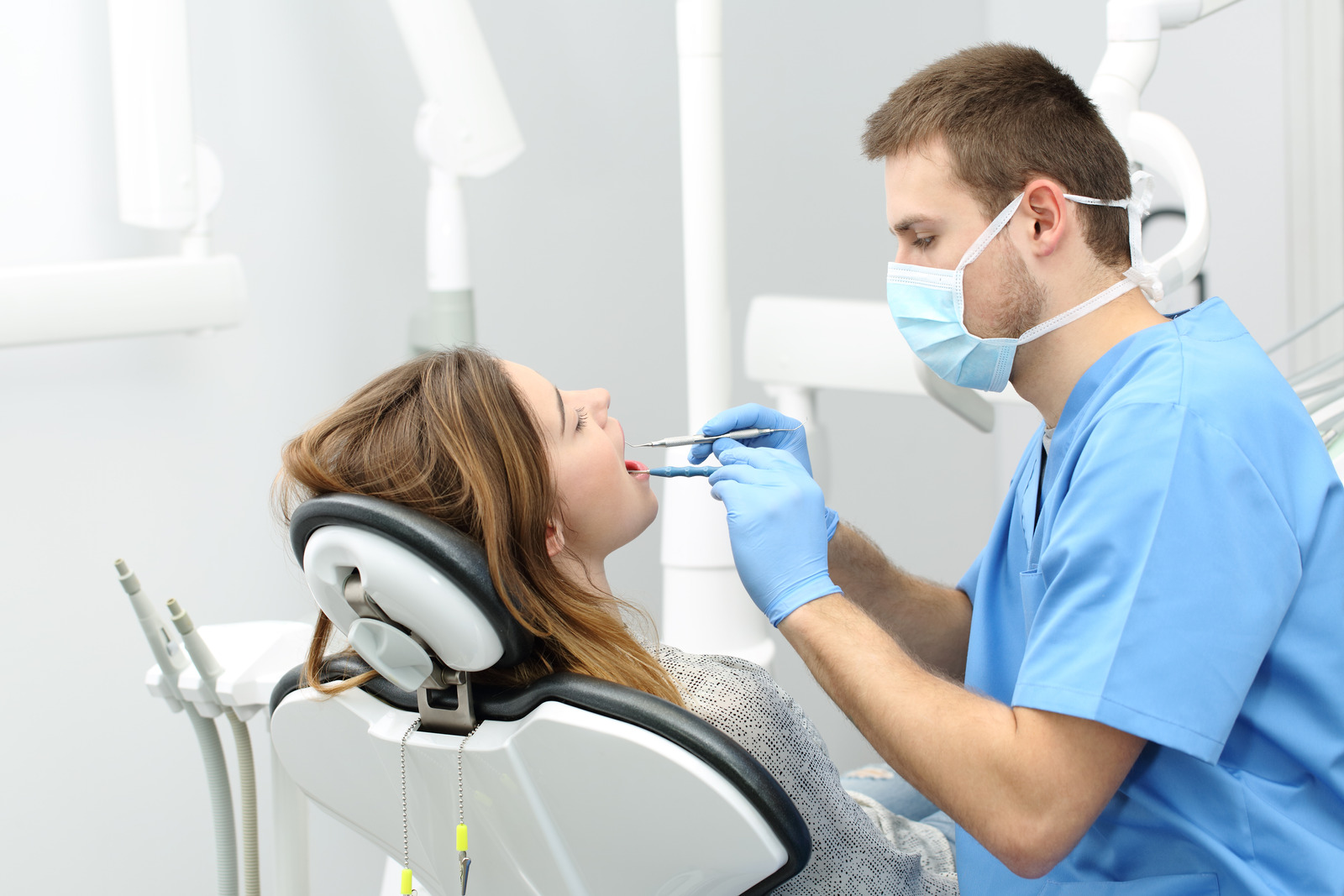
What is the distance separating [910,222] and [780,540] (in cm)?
35

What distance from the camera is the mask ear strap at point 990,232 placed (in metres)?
1.09

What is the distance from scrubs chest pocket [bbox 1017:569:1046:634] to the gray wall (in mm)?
589

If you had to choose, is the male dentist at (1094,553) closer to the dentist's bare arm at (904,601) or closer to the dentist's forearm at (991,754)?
the dentist's forearm at (991,754)

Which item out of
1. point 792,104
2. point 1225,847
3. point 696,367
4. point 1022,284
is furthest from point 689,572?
point 792,104

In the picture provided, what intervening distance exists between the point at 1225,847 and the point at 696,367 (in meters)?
0.88

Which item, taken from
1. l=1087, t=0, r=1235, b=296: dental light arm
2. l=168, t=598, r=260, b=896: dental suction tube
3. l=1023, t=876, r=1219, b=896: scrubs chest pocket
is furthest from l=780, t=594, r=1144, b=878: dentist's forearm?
l=1087, t=0, r=1235, b=296: dental light arm

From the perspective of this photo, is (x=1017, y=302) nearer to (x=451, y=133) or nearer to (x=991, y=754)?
(x=991, y=754)

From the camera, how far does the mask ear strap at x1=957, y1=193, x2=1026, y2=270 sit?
1.09 metres

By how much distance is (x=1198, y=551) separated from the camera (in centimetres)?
89

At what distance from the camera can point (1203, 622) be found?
0.89 m

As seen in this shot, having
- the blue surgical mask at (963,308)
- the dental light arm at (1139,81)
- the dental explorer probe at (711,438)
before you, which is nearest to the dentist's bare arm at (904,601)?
the dental explorer probe at (711,438)

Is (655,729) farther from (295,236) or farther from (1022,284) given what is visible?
(295,236)

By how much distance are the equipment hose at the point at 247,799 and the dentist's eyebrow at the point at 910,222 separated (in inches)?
34.9

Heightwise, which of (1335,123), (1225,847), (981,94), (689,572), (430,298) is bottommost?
(1225,847)
